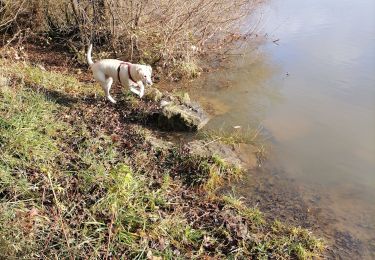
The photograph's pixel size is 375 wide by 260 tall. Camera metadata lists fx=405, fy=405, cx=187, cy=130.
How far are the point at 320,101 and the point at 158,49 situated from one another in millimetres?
3676

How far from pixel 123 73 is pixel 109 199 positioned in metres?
2.89

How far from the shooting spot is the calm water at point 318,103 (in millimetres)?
5547

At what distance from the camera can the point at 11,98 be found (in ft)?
19.1

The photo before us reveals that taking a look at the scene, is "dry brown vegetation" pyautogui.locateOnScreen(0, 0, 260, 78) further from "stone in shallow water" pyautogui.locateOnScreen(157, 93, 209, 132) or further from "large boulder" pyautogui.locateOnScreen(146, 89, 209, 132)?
"stone in shallow water" pyautogui.locateOnScreen(157, 93, 209, 132)

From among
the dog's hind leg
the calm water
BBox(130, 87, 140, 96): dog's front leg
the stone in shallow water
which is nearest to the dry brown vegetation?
the calm water

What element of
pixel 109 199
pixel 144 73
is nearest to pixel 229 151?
pixel 144 73

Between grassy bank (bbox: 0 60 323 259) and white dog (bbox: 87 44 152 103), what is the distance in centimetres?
88

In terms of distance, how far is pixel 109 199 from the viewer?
4.31m

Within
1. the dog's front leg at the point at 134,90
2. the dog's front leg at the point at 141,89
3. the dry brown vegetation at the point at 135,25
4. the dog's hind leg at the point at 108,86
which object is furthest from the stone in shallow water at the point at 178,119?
the dry brown vegetation at the point at 135,25

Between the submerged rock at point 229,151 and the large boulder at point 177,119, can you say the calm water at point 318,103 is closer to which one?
the submerged rock at point 229,151

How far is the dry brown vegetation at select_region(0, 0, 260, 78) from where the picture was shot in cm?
902

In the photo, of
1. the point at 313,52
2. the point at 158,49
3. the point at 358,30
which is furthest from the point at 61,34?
the point at 358,30

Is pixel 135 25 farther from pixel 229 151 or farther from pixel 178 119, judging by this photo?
pixel 229 151

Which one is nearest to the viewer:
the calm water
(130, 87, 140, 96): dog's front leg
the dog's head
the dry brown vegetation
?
the calm water
